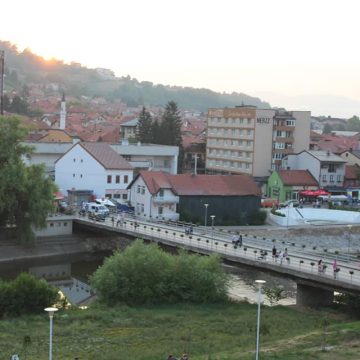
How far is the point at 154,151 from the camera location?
267ft

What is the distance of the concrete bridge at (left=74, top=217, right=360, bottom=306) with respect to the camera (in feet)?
116

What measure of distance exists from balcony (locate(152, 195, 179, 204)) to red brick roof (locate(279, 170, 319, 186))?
1784 centimetres

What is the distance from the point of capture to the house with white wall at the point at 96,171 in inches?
2672

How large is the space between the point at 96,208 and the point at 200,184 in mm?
11343

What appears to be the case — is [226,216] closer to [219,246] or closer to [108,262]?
[219,246]

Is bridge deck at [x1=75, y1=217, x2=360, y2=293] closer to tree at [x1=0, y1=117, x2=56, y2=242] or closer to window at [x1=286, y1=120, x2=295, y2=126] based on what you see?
tree at [x1=0, y1=117, x2=56, y2=242]

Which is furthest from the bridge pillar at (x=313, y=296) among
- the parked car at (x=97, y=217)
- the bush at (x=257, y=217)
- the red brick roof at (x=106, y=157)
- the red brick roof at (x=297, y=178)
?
the red brick roof at (x=297, y=178)

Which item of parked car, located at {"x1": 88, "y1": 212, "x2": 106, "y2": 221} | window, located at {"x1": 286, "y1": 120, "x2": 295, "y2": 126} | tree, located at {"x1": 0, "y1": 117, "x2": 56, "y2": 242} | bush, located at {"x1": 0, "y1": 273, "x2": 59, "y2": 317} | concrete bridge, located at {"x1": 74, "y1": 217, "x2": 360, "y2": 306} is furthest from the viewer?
window, located at {"x1": 286, "y1": 120, "x2": 295, "y2": 126}

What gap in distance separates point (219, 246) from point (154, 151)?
123 ft

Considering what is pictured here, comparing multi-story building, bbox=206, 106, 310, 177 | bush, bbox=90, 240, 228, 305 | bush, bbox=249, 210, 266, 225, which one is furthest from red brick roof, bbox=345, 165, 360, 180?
bush, bbox=90, 240, 228, 305

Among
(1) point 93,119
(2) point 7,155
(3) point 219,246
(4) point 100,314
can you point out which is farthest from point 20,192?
(1) point 93,119

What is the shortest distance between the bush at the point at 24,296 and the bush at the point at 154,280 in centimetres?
314

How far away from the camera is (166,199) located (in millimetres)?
63938

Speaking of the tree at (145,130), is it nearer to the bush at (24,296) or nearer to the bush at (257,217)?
the bush at (257,217)
